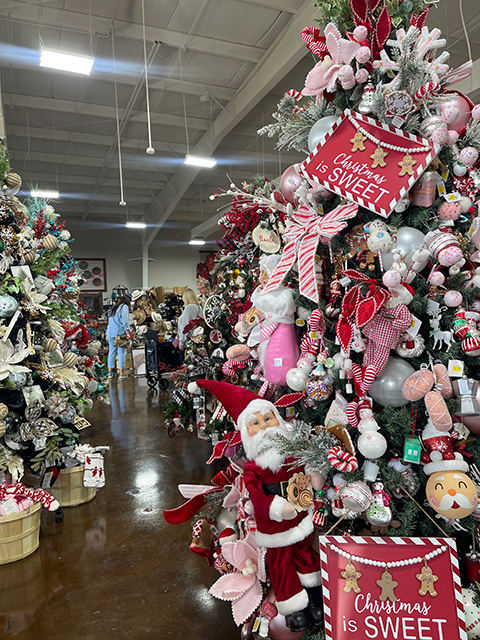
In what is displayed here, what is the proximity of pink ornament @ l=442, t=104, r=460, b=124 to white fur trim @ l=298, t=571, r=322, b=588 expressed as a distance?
183cm

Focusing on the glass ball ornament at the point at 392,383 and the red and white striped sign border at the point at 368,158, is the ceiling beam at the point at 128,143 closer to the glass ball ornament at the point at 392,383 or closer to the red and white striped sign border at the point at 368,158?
the red and white striped sign border at the point at 368,158

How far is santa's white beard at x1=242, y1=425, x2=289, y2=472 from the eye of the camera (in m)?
1.92

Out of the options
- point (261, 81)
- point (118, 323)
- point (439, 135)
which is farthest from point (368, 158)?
point (118, 323)

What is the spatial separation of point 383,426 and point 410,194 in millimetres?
916

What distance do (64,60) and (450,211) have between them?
4.31 metres

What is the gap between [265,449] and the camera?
1.95m

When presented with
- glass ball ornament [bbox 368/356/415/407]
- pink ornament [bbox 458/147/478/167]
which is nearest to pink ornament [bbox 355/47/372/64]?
pink ornament [bbox 458/147/478/167]

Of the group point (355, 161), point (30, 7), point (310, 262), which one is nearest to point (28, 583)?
point (310, 262)

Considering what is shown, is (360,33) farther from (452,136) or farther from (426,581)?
(426,581)

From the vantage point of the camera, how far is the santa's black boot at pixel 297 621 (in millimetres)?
1765

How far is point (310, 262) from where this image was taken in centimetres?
192

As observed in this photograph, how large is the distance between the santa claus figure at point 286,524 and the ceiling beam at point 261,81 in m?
5.36

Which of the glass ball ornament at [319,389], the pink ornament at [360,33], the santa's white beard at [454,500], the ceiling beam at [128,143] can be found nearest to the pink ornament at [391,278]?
the glass ball ornament at [319,389]

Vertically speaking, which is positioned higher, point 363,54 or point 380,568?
point 363,54
